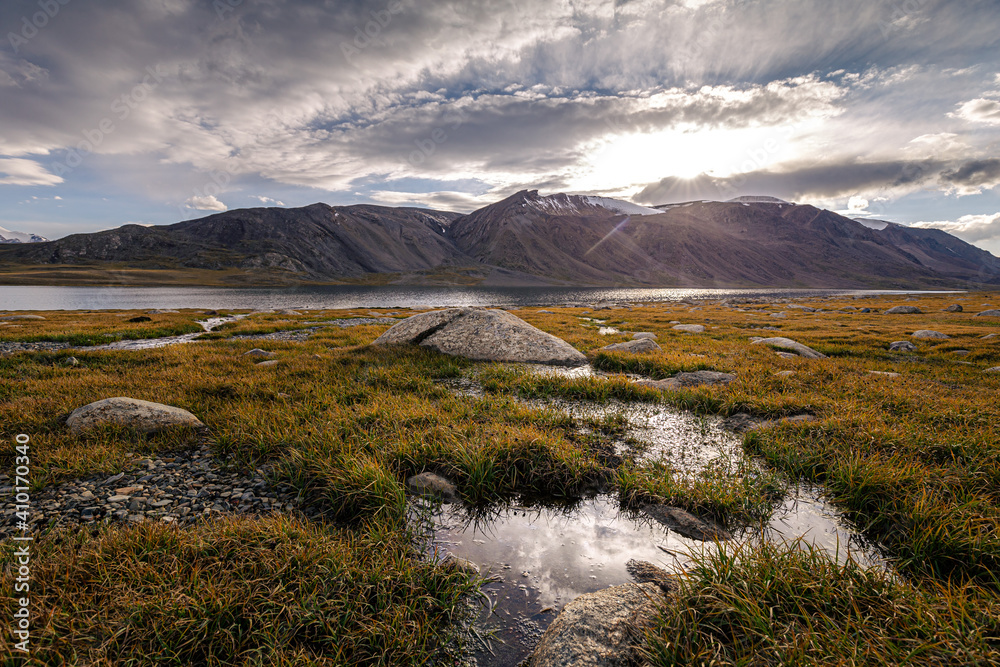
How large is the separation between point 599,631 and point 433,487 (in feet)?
8.66

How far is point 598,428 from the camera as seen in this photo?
6973mm

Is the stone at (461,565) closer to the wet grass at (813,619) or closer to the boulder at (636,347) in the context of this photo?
the wet grass at (813,619)

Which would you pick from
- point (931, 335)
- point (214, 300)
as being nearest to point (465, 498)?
point (931, 335)

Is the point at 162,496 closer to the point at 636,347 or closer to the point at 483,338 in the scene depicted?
the point at 483,338

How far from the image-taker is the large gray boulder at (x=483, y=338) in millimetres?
13219

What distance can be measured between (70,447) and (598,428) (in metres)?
8.06

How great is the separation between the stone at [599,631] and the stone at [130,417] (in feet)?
21.3

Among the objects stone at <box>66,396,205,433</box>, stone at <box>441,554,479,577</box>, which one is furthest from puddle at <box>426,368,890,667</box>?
stone at <box>66,396,205,433</box>

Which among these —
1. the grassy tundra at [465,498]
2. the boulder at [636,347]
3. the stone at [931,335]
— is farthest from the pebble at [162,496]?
the stone at [931,335]

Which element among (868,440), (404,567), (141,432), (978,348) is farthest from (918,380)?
(141,432)

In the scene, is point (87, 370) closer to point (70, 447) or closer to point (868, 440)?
point (70, 447)

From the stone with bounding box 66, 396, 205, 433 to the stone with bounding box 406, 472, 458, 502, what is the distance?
13.6ft

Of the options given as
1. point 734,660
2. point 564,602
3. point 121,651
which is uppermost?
point 121,651

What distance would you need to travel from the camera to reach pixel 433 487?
195 inches
